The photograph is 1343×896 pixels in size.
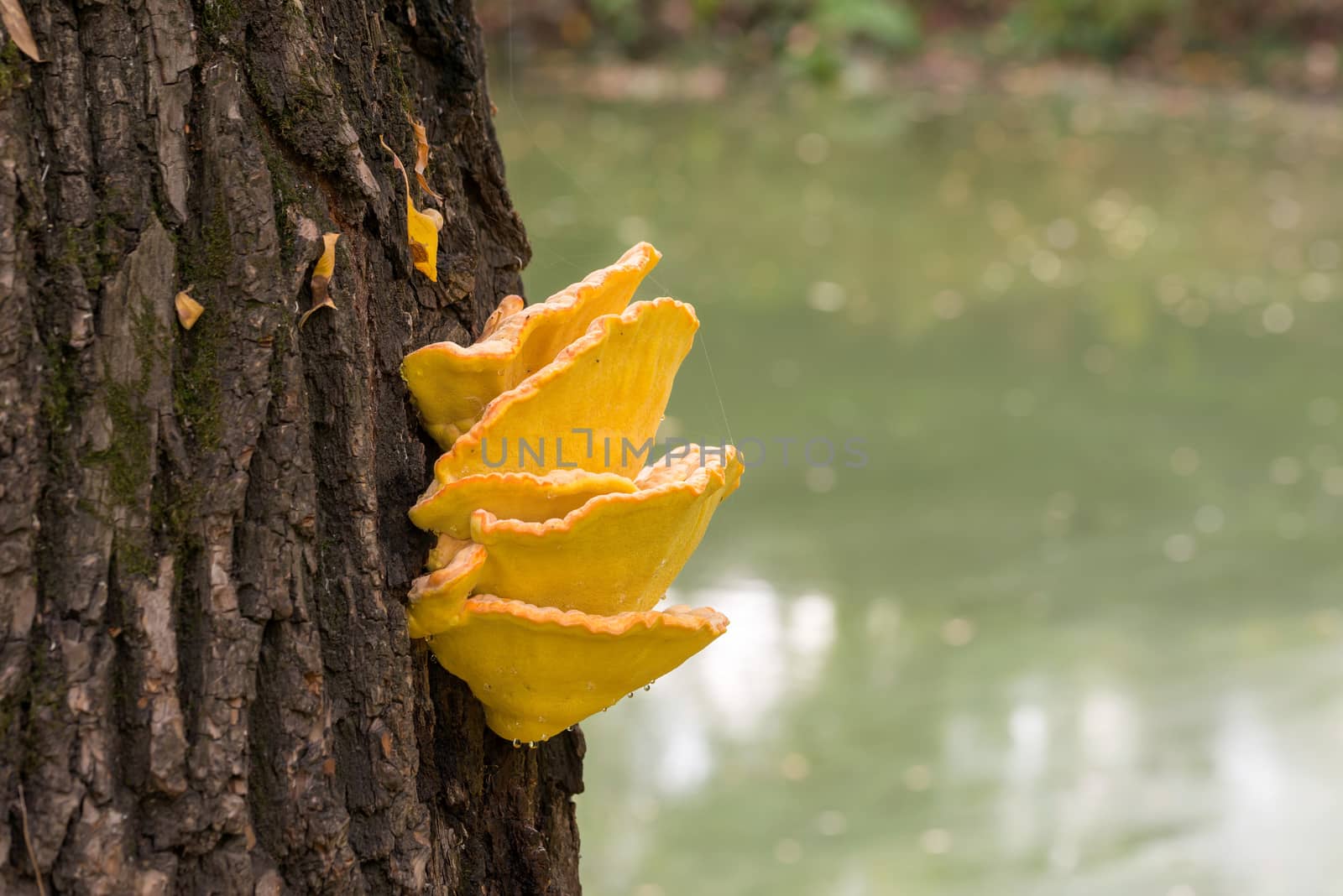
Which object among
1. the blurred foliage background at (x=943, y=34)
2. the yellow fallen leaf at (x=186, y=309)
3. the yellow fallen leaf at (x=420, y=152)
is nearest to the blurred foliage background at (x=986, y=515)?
the yellow fallen leaf at (x=420, y=152)

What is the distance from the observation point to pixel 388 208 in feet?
3.25

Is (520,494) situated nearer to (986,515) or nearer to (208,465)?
(208,465)

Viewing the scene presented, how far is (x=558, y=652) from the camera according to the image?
0.92m

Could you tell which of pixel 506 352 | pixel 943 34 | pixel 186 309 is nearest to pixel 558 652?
pixel 506 352

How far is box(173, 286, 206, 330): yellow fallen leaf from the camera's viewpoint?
834 mm

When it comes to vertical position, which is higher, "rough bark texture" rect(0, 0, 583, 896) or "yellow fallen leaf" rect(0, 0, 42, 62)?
"yellow fallen leaf" rect(0, 0, 42, 62)

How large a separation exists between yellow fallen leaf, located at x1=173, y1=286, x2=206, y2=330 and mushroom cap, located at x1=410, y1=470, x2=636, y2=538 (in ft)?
0.67

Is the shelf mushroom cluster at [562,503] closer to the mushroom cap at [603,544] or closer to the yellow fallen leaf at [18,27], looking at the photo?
the mushroom cap at [603,544]

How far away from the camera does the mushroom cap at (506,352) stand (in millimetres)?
938

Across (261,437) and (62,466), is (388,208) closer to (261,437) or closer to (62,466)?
(261,437)

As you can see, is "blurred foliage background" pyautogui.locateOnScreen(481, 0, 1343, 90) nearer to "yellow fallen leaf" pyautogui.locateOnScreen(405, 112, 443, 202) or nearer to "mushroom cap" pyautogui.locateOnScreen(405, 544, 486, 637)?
"yellow fallen leaf" pyautogui.locateOnScreen(405, 112, 443, 202)

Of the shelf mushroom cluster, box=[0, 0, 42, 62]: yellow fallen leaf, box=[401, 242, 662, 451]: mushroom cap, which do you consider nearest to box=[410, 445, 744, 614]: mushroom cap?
the shelf mushroom cluster

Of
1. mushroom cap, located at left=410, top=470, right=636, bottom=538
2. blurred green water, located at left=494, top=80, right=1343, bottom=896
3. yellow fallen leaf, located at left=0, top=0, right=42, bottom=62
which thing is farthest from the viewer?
blurred green water, located at left=494, top=80, right=1343, bottom=896

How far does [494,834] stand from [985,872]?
140cm
